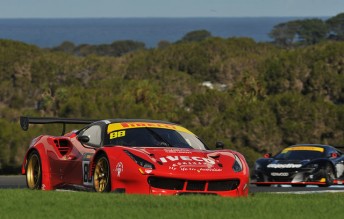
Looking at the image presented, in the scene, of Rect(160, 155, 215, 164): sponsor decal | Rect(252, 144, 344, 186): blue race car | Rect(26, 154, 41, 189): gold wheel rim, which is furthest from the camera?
Rect(252, 144, 344, 186): blue race car

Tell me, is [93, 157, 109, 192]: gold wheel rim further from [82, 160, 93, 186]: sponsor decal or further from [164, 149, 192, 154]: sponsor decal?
[164, 149, 192, 154]: sponsor decal

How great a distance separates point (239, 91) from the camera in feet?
250

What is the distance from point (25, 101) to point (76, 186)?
7106 cm

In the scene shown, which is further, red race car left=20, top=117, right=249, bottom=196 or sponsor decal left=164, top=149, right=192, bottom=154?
sponsor decal left=164, top=149, right=192, bottom=154

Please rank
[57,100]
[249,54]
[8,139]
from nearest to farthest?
[8,139] < [57,100] < [249,54]

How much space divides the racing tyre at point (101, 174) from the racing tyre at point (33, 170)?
6.53 feet

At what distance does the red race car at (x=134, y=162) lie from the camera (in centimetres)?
1218

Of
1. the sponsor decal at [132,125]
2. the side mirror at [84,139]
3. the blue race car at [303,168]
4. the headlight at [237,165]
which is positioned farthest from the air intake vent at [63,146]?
the blue race car at [303,168]

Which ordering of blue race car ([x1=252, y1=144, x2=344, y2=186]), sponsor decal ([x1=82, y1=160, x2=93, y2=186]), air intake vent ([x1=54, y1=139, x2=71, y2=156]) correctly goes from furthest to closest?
blue race car ([x1=252, y1=144, x2=344, y2=186]) < air intake vent ([x1=54, y1=139, x2=71, y2=156]) < sponsor decal ([x1=82, y1=160, x2=93, y2=186])

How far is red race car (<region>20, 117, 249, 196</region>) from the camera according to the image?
1218 centimetres

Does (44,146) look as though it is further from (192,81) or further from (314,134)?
(192,81)

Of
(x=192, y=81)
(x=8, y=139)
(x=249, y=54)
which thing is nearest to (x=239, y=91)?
(x=192, y=81)

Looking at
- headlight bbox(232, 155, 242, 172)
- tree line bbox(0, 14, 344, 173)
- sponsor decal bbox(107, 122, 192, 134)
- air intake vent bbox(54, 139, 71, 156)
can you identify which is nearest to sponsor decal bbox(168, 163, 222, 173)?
headlight bbox(232, 155, 242, 172)

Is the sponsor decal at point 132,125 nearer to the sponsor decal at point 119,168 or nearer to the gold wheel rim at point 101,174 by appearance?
the gold wheel rim at point 101,174
